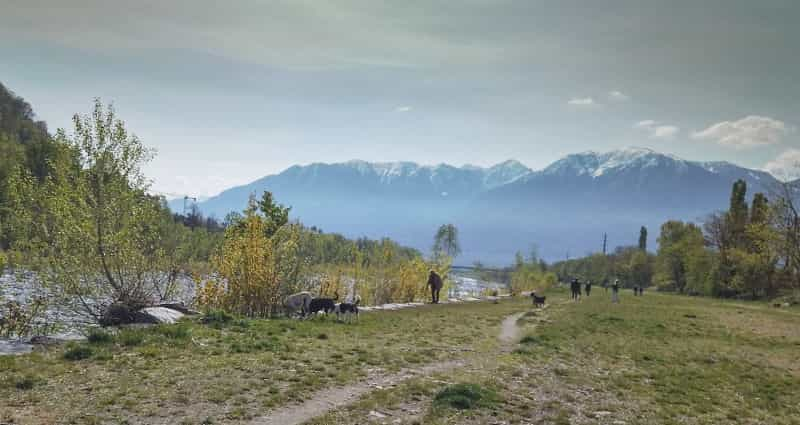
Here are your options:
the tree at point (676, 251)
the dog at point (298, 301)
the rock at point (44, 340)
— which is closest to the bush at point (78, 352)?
the rock at point (44, 340)

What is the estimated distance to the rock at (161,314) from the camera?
18.7 metres

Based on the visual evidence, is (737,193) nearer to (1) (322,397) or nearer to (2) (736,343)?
(2) (736,343)

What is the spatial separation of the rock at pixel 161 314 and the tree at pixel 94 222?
655mm

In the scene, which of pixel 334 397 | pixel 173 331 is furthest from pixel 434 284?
pixel 334 397

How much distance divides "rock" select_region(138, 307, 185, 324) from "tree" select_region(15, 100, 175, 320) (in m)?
0.65

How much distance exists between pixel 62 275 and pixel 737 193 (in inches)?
4160

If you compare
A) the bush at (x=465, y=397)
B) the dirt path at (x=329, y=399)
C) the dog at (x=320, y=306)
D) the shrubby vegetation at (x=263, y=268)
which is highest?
the shrubby vegetation at (x=263, y=268)

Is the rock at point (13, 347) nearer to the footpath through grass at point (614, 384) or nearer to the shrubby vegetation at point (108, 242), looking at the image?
the shrubby vegetation at point (108, 242)

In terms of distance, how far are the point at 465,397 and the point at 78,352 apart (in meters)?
10.3

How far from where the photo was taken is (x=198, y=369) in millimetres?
12805

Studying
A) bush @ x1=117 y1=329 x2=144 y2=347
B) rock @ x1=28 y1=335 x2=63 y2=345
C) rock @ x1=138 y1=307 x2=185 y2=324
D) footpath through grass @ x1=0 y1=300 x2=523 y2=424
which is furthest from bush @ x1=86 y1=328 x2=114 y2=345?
rock @ x1=138 y1=307 x2=185 y2=324

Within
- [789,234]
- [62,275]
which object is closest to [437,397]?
[62,275]

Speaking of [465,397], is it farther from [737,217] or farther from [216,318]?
[737,217]

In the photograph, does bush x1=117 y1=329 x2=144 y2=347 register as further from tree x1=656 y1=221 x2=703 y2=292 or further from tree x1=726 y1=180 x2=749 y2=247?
tree x1=726 y1=180 x2=749 y2=247
